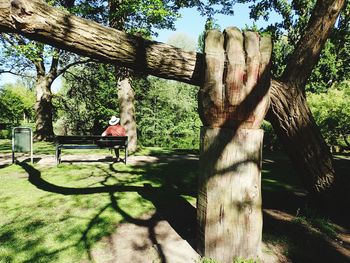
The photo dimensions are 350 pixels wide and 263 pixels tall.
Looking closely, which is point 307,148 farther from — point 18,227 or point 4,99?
point 4,99

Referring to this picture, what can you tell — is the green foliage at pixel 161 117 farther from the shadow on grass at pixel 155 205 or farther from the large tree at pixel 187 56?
the large tree at pixel 187 56

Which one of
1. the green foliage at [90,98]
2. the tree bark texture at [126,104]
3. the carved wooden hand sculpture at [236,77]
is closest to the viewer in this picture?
the carved wooden hand sculpture at [236,77]

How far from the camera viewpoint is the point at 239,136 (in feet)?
11.3

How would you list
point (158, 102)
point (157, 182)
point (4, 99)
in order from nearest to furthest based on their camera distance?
point (157, 182)
point (158, 102)
point (4, 99)

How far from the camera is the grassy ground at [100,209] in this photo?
393 cm

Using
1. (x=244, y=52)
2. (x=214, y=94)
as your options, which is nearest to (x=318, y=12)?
(x=244, y=52)

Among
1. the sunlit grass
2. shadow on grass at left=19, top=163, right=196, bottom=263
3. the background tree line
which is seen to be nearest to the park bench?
shadow on grass at left=19, top=163, right=196, bottom=263

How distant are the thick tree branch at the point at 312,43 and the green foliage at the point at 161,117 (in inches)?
954

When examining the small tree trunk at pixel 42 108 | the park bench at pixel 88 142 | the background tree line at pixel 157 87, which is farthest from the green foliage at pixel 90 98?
the park bench at pixel 88 142

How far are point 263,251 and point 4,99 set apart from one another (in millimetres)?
43368

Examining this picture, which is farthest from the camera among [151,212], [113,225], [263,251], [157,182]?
[157,182]

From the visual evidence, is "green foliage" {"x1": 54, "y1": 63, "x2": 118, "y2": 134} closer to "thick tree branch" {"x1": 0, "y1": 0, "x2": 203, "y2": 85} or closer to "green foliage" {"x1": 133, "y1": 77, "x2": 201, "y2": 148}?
"green foliage" {"x1": 133, "y1": 77, "x2": 201, "y2": 148}

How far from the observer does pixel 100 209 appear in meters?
5.32

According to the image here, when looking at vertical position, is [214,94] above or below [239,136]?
above
